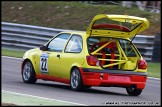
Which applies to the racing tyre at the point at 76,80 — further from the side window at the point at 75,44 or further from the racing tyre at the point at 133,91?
the racing tyre at the point at 133,91

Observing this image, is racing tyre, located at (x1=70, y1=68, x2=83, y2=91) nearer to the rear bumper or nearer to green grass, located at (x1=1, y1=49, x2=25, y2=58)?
the rear bumper

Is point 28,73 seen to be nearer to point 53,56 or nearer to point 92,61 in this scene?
point 53,56

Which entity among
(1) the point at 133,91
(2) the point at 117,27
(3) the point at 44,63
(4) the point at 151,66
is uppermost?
(2) the point at 117,27

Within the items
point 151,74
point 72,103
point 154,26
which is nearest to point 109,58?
point 72,103

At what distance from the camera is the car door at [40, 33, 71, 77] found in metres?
14.4

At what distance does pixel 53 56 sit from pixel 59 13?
719 inches

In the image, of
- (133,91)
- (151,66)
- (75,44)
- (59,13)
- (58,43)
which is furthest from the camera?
(59,13)

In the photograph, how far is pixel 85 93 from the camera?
13406mm

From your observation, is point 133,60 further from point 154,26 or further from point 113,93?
point 154,26

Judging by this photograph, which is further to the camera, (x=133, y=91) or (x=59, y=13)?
(x=59, y=13)

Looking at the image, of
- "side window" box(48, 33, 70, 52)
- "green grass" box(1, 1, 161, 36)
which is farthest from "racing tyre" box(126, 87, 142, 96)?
"green grass" box(1, 1, 161, 36)

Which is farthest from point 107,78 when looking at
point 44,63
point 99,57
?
point 44,63

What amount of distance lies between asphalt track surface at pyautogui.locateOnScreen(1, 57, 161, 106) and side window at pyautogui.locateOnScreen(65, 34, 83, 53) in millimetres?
888

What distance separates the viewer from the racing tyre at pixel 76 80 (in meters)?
13.5
